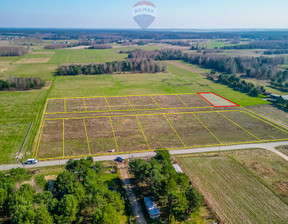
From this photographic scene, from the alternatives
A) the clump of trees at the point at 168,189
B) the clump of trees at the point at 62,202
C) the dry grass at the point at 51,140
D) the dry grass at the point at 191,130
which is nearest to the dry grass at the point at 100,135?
the dry grass at the point at 51,140

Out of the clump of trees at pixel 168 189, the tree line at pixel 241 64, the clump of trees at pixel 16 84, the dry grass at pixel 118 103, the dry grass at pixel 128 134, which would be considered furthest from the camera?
the tree line at pixel 241 64

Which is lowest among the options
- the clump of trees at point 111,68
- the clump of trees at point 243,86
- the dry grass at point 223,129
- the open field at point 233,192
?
the open field at point 233,192

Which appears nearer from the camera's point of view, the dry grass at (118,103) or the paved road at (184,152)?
the paved road at (184,152)

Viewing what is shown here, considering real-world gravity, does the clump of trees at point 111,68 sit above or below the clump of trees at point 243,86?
above

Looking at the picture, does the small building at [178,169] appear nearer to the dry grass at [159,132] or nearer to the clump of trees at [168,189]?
the clump of trees at [168,189]

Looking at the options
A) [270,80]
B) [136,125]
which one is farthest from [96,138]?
[270,80]

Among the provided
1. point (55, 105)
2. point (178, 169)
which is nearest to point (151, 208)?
point (178, 169)

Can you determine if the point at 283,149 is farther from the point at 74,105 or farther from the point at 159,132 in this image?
the point at 74,105
